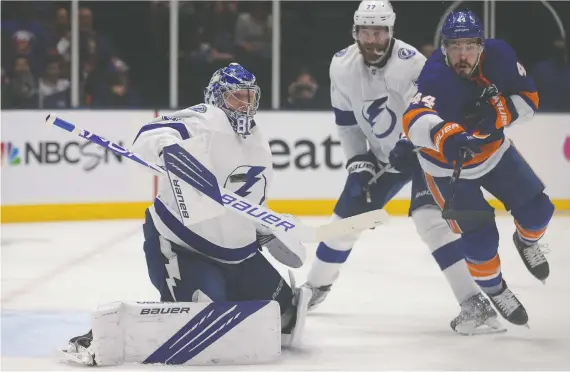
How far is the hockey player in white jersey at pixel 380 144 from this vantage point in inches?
139

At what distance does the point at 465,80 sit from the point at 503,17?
3982mm

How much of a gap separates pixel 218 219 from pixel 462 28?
2.94 feet

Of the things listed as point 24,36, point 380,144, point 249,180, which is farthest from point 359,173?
point 24,36

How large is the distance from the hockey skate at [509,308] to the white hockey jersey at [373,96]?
0.66 metres

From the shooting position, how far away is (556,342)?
10.8 feet

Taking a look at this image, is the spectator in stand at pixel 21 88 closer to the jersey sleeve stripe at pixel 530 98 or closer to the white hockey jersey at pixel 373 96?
the white hockey jersey at pixel 373 96

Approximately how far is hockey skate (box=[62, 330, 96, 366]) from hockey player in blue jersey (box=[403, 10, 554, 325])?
1110mm

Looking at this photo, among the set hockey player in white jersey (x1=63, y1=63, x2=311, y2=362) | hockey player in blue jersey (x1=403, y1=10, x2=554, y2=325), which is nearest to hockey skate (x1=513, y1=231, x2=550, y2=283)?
hockey player in blue jersey (x1=403, y1=10, x2=554, y2=325)

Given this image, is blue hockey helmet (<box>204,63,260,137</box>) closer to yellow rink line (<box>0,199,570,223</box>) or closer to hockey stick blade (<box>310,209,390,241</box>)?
hockey stick blade (<box>310,209,390,241</box>)

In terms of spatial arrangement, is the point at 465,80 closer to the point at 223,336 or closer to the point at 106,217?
the point at 223,336

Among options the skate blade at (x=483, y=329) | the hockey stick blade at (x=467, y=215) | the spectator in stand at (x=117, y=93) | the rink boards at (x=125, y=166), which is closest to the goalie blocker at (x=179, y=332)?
the hockey stick blade at (x=467, y=215)

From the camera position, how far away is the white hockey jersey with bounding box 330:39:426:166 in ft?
12.1

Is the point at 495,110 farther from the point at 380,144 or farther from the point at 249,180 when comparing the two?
the point at 249,180

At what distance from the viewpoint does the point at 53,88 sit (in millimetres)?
6637
